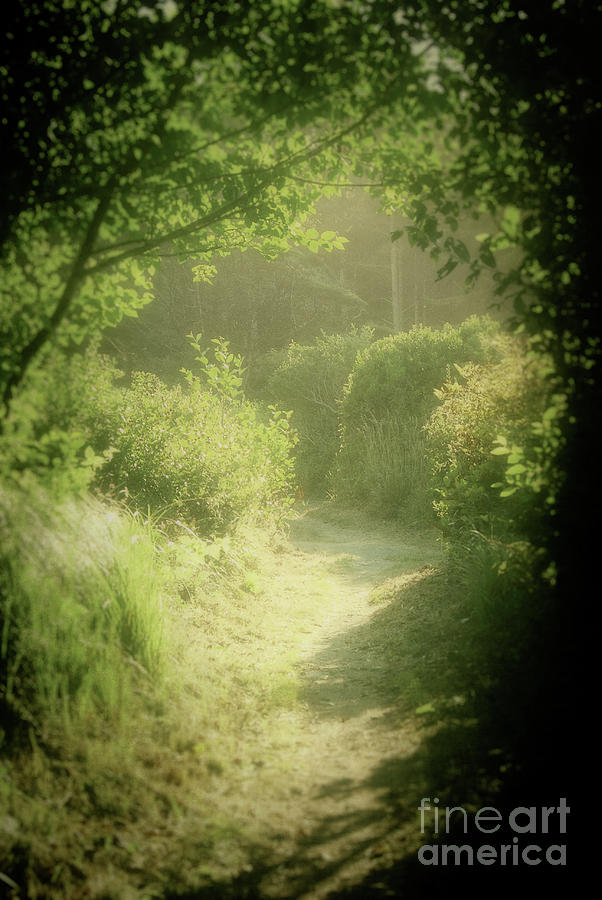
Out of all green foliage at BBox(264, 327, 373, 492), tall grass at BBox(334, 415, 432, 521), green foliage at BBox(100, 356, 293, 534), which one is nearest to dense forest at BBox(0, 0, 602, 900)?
green foliage at BBox(100, 356, 293, 534)

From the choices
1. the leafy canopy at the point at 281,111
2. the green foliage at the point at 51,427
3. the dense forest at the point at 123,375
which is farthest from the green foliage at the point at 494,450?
the green foliage at the point at 51,427

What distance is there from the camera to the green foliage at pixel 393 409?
42.1 feet

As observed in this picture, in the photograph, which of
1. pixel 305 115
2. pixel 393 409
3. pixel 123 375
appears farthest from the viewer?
pixel 393 409

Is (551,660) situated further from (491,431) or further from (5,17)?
(5,17)

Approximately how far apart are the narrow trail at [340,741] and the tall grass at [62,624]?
105cm

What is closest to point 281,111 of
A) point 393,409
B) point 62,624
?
point 62,624

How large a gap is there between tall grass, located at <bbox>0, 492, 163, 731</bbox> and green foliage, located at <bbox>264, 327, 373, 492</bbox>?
42.9 ft

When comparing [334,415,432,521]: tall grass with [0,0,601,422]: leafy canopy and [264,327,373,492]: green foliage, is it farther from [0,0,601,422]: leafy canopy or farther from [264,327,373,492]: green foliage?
[0,0,601,422]: leafy canopy

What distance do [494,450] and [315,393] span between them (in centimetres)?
1576

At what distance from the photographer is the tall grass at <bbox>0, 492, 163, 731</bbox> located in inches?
110

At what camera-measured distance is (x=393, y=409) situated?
14.7 meters

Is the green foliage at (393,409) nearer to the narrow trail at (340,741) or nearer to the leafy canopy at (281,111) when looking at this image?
the narrow trail at (340,741)

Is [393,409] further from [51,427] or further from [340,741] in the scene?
[51,427]

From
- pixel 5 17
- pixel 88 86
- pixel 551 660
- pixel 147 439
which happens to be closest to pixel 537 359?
pixel 551 660
